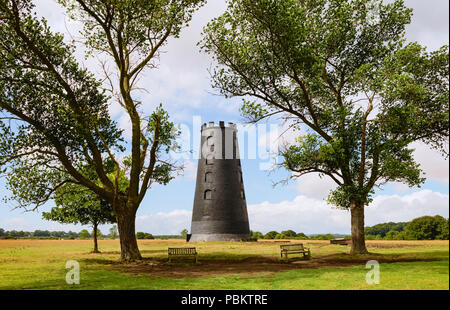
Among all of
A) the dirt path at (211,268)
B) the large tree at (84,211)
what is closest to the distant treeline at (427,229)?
the dirt path at (211,268)

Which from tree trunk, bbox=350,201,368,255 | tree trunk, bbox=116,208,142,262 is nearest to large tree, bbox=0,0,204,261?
tree trunk, bbox=116,208,142,262

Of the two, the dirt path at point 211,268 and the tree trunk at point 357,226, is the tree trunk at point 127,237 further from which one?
the tree trunk at point 357,226

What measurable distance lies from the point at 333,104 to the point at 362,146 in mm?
4250

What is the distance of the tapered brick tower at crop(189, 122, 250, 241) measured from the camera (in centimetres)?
4166

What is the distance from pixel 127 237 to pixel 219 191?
2103cm

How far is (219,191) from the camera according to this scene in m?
42.2

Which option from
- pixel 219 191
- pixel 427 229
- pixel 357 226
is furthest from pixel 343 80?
pixel 427 229

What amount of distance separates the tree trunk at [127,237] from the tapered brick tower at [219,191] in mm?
19954

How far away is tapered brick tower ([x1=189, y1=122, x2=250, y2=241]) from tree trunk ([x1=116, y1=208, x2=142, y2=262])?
65.5 ft

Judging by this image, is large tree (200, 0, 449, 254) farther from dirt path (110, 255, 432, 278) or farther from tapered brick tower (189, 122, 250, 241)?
tapered brick tower (189, 122, 250, 241)

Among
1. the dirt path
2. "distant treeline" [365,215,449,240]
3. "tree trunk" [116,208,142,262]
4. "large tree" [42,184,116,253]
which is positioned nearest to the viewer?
the dirt path

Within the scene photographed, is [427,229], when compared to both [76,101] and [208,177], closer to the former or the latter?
[208,177]

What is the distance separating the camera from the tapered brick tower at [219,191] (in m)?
41.7

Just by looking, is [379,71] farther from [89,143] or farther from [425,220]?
[425,220]
